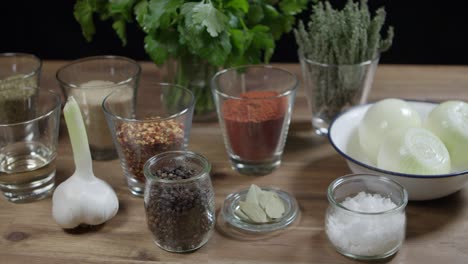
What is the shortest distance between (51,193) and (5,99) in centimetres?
23

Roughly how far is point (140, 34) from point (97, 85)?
90 cm

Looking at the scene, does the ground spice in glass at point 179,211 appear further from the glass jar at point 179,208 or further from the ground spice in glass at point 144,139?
the ground spice in glass at point 144,139

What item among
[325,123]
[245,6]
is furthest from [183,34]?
[325,123]

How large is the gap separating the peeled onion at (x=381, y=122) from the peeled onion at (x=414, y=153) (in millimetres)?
55

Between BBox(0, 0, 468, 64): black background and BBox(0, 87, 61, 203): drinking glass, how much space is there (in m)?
Result: 0.99

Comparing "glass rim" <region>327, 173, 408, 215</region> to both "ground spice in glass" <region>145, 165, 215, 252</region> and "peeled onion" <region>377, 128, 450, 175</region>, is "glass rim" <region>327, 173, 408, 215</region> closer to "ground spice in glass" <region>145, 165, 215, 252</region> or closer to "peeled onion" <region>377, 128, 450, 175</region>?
"peeled onion" <region>377, 128, 450, 175</region>

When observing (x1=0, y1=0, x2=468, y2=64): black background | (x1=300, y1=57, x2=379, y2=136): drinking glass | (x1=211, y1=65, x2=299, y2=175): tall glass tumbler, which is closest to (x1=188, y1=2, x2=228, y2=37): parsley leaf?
(x1=211, y1=65, x2=299, y2=175): tall glass tumbler

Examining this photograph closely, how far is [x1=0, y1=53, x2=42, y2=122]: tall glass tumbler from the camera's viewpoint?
137cm

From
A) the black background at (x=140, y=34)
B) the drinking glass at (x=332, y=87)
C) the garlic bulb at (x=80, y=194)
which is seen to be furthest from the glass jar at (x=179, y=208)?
the black background at (x=140, y=34)

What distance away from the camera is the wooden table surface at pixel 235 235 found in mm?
1084

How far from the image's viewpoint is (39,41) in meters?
2.30

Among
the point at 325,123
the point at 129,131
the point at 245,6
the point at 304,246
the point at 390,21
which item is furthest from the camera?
the point at 390,21

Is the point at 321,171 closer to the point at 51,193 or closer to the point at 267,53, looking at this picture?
the point at 267,53

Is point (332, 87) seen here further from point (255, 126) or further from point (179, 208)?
point (179, 208)
